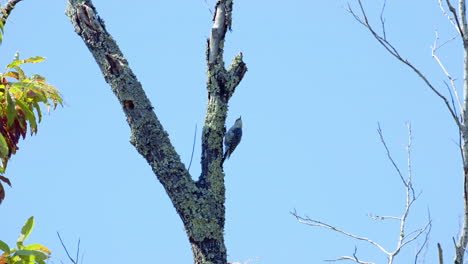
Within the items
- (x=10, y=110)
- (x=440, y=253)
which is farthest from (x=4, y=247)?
(x=440, y=253)

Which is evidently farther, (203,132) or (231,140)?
(231,140)

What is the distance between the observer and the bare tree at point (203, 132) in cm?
384

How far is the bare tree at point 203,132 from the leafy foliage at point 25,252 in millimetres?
1512

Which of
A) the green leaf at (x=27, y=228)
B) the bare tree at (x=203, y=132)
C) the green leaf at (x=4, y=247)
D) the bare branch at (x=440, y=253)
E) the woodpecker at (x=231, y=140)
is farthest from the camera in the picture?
the woodpecker at (x=231, y=140)

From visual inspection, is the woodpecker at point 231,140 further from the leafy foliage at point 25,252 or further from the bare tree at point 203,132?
the leafy foliage at point 25,252

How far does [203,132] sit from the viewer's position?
4.14m

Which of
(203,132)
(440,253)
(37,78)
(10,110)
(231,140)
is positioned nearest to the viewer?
(440,253)

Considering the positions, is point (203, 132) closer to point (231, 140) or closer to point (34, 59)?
point (231, 140)

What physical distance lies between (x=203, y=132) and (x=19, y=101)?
69.9 inches

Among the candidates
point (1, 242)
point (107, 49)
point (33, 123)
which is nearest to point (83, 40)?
point (107, 49)

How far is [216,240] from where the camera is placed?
3.82 metres

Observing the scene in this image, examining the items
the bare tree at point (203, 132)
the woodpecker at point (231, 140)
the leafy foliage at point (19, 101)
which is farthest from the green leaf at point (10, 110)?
the woodpecker at point (231, 140)

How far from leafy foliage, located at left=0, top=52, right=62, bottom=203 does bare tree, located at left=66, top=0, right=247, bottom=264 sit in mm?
1350

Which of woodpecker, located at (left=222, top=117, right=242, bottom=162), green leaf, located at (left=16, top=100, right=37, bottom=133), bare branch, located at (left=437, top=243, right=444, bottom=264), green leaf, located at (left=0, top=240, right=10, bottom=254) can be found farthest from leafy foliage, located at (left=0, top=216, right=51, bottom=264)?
woodpecker, located at (left=222, top=117, right=242, bottom=162)
